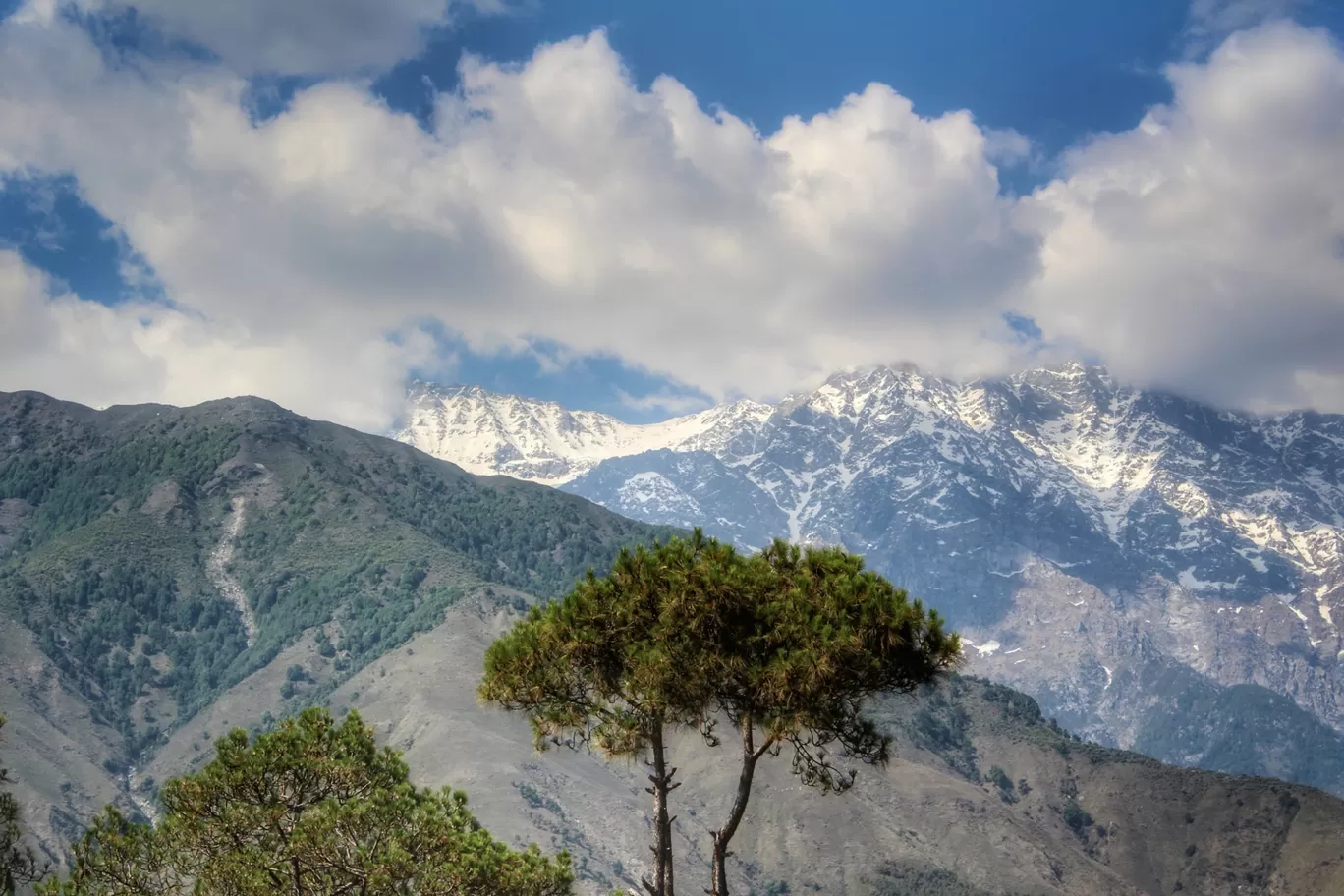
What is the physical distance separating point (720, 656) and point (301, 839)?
13.1 meters

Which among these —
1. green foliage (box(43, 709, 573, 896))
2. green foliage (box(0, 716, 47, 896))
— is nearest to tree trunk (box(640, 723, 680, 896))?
green foliage (box(43, 709, 573, 896))

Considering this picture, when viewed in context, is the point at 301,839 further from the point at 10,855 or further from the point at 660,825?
the point at 10,855

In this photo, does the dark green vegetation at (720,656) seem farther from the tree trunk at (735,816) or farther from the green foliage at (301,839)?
the green foliage at (301,839)

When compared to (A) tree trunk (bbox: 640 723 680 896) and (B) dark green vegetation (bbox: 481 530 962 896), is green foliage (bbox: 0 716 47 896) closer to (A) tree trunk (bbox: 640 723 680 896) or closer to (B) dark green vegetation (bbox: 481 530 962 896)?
(B) dark green vegetation (bbox: 481 530 962 896)

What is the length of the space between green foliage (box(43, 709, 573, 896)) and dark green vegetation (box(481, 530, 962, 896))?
18.3 feet

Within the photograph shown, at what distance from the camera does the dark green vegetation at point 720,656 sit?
32406mm

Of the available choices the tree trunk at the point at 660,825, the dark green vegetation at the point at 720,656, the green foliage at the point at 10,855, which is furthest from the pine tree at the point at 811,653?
the green foliage at the point at 10,855

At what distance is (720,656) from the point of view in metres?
33.2

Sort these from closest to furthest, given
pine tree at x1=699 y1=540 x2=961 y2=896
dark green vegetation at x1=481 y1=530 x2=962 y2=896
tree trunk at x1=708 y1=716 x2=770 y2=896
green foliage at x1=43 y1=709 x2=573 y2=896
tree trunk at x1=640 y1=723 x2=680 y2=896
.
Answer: pine tree at x1=699 y1=540 x2=961 y2=896 → dark green vegetation at x1=481 y1=530 x2=962 y2=896 → tree trunk at x1=708 y1=716 x2=770 y2=896 → tree trunk at x1=640 y1=723 x2=680 y2=896 → green foliage at x1=43 y1=709 x2=573 y2=896

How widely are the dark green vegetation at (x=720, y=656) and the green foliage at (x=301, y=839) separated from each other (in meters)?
5.58

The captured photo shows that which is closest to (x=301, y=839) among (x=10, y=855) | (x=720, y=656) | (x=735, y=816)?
(x=735, y=816)

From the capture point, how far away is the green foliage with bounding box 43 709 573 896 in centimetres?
3575

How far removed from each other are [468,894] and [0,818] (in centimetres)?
1547

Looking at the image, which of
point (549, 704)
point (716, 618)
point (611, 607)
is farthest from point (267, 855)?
point (716, 618)
